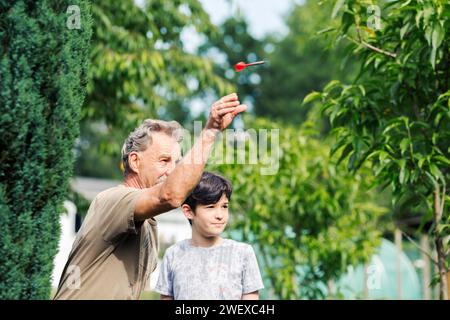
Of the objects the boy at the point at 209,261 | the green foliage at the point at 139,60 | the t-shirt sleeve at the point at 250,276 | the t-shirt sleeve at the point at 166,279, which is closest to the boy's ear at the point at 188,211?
the boy at the point at 209,261

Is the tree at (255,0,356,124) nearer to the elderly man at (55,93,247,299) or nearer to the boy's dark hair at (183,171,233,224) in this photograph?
the boy's dark hair at (183,171,233,224)

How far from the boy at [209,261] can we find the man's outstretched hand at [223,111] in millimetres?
1117

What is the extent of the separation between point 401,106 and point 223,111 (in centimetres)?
286

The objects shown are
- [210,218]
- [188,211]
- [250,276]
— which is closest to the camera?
[250,276]

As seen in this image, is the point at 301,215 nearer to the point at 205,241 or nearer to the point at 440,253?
the point at 440,253

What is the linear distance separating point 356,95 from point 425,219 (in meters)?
1.13

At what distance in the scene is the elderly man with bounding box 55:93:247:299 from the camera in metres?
2.89

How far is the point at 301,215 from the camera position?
8.63 metres

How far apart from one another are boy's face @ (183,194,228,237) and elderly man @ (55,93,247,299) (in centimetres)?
40

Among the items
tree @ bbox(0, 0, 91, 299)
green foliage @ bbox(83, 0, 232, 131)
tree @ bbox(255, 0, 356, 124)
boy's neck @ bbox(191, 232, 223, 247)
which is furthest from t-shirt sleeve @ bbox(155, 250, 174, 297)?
tree @ bbox(255, 0, 356, 124)

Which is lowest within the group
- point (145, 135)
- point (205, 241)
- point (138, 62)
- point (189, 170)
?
point (205, 241)

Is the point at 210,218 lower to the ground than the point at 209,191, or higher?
lower

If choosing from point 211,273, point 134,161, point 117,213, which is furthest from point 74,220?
point 117,213

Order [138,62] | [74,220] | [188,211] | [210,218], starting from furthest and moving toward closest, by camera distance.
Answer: [74,220], [138,62], [188,211], [210,218]
